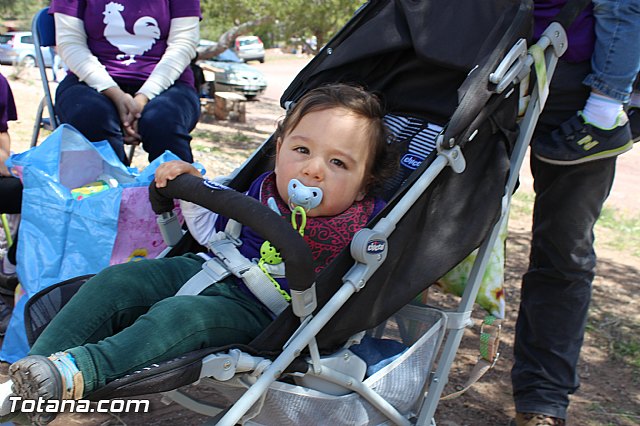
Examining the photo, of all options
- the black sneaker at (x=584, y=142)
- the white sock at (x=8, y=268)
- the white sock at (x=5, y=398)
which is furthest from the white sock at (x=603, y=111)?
the white sock at (x=8, y=268)

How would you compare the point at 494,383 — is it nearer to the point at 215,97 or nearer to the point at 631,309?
the point at 631,309

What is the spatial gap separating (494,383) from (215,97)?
10.9m

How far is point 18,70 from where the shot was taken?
15.7 meters

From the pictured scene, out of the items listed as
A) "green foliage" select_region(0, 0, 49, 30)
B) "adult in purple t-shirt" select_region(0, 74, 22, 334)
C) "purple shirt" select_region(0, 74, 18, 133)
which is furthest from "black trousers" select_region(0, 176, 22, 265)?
"green foliage" select_region(0, 0, 49, 30)

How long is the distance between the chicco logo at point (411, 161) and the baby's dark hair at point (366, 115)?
0.10 meters

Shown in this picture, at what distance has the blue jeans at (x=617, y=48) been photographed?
8.00 feet

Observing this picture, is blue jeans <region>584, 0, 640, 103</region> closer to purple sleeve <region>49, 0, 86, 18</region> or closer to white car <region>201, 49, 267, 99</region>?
purple sleeve <region>49, 0, 86, 18</region>

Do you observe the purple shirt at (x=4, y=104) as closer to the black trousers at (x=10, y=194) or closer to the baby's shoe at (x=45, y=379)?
the black trousers at (x=10, y=194)

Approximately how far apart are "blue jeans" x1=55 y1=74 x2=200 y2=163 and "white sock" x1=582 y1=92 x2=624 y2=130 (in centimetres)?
201

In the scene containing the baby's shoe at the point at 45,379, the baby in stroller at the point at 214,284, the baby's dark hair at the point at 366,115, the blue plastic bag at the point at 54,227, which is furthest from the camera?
the blue plastic bag at the point at 54,227

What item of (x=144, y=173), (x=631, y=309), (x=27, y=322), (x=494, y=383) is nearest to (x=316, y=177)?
(x=27, y=322)

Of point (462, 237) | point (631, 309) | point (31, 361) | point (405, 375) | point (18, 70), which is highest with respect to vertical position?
point (462, 237)

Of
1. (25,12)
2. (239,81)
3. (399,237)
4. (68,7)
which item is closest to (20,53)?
(239,81)

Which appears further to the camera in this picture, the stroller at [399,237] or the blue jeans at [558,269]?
the blue jeans at [558,269]
